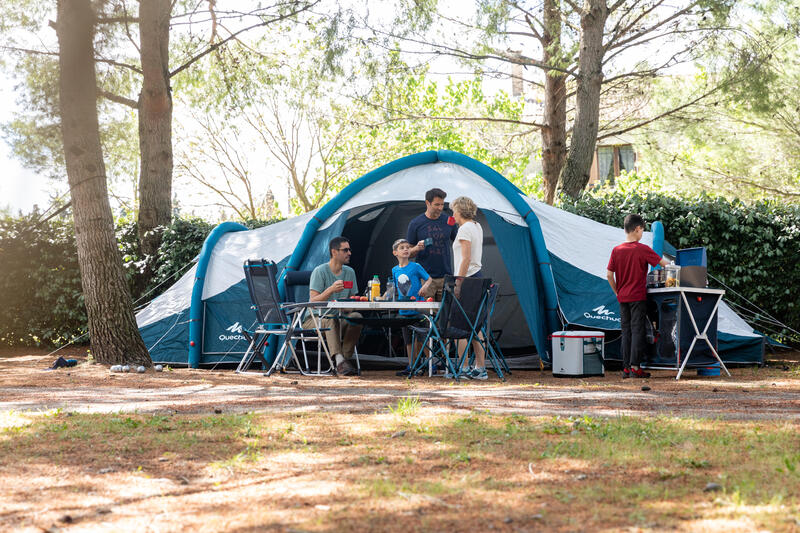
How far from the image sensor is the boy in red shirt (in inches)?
282

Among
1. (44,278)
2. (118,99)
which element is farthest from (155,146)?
(44,278)

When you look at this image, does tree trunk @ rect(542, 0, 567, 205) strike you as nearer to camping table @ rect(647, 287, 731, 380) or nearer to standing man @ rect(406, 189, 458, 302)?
standing man @ rect(406, 189, 458, 302)

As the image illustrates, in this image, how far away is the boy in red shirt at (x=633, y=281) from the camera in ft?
23.5

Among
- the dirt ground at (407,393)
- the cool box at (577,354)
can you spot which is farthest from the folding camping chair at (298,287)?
the cool box at (577,354)

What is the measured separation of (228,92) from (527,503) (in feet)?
A: 40.1

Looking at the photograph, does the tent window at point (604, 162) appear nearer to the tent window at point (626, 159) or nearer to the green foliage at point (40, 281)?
the tent window at point (626, 159)

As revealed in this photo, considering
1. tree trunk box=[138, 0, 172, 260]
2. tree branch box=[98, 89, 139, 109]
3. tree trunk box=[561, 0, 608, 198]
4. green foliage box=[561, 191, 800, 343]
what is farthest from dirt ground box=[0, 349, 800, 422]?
tree branch box=[98, 89, 139, 109]

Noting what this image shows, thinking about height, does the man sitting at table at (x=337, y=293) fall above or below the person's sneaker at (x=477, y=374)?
above

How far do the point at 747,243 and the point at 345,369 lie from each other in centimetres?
534

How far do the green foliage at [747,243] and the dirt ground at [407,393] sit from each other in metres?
1.94

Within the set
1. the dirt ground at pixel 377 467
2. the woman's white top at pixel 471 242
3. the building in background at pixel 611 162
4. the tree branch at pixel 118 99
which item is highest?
the building in background at pixel 611 162

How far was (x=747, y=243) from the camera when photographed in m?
9.80

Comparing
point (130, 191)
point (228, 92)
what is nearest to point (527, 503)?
point (228, 92)

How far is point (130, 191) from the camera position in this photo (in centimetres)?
2641
